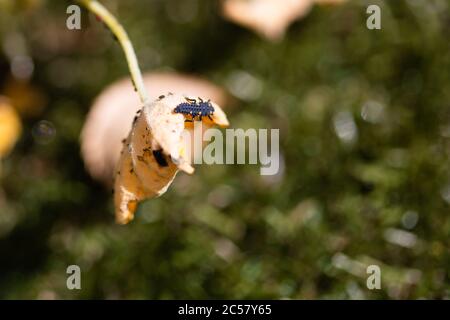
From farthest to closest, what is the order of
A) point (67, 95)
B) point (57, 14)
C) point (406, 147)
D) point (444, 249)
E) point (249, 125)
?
point (57, 14)
point (67, 95)
point (249, 125)
point (406, 147)
point (444, 249)

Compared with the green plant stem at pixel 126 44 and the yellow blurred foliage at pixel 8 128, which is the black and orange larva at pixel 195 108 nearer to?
the green plant stem at pixel 126 44

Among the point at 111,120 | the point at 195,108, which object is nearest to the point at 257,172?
the point at 111,120

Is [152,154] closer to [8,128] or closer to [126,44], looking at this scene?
[126,44]

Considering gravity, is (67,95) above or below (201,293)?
above

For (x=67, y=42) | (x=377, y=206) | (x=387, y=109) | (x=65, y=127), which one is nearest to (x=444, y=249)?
(x=377, y=206)

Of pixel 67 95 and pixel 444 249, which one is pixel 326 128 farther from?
pixel 67 95

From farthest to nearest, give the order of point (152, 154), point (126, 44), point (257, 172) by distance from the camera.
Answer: point (257, 172)
point (126, 44)
point (152, 154)
